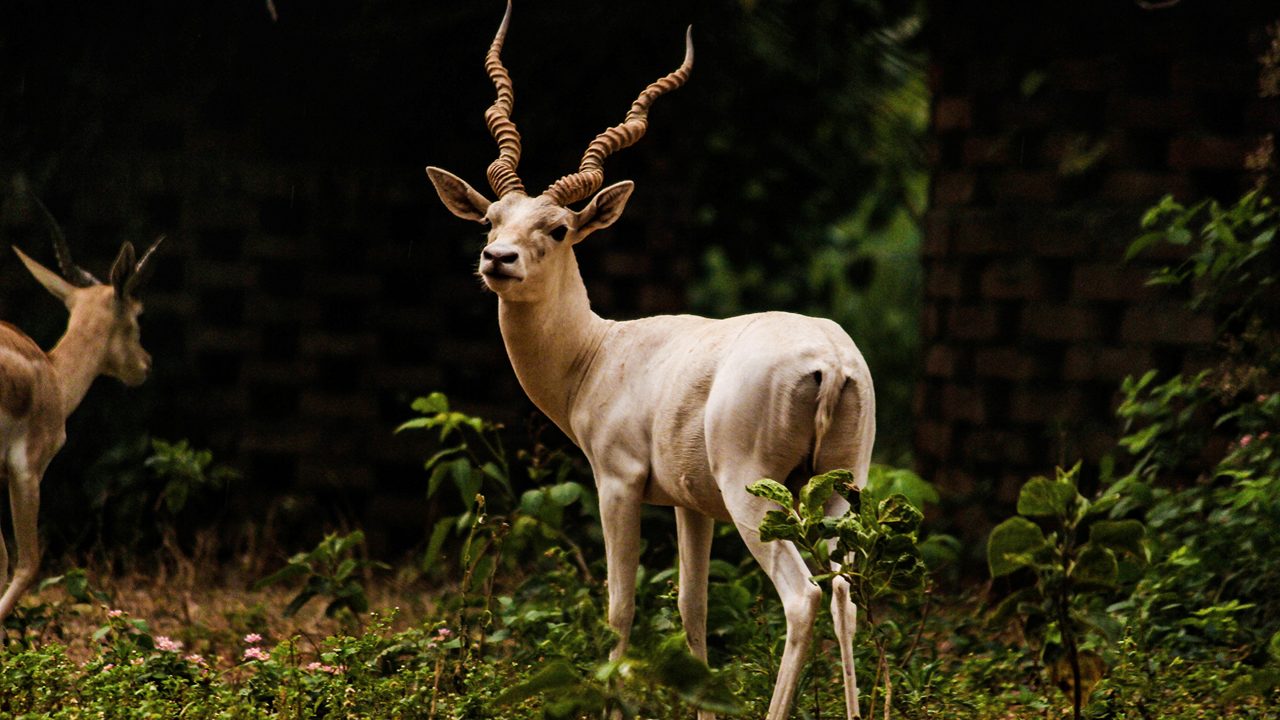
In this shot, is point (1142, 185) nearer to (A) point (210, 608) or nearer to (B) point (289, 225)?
(B) point (289, 225)

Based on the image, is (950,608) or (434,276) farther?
(434,276)

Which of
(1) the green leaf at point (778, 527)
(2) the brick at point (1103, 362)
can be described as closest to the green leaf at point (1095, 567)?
(1) the green leaf at point (778, 527)

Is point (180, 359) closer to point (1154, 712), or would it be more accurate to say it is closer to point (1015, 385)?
point (1015, 385)

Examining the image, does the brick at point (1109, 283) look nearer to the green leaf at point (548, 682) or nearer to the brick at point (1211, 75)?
the brick at point (1211, 75)

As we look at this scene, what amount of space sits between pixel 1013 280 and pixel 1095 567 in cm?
346

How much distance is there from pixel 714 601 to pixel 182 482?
7.61 feet

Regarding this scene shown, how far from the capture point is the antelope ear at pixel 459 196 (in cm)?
425

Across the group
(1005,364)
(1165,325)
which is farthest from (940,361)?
(1165,325)

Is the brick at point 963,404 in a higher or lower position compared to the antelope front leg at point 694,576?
lower

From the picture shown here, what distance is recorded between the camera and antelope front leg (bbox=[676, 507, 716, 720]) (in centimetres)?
415

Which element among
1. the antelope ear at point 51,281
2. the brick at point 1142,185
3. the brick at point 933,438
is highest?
the brick at point 1142,185

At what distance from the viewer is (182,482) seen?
602 centimetres

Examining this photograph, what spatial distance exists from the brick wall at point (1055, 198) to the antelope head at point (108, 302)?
366 centimetres

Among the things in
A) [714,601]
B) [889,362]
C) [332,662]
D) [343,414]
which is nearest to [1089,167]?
[714,601]
